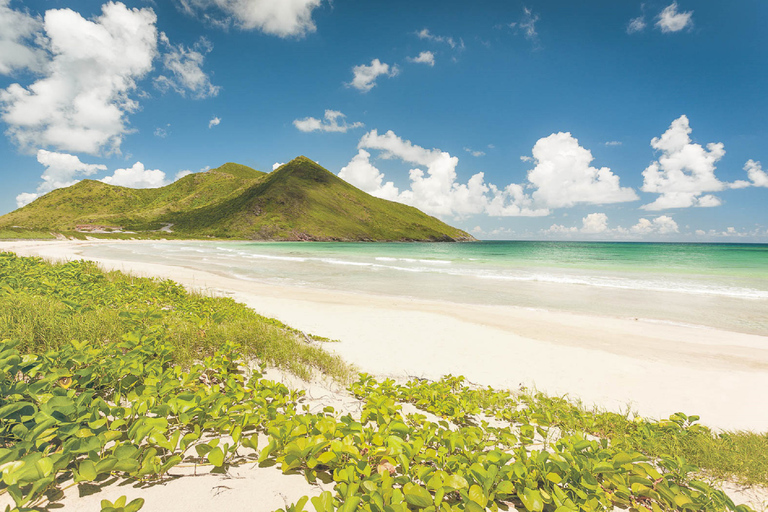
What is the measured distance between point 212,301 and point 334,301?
6091mm

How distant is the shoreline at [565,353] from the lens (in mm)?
6164

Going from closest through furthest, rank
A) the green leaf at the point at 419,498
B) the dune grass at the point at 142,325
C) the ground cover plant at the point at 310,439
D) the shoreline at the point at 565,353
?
the green leaf at the point at 419,498, the ground cover plant at the point at 310,439, the dune grass at the point at 142,325, the shoreline at the point at 565,353

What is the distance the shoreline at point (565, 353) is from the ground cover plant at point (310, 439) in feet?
5.70

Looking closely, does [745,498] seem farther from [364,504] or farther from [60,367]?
[60,367]

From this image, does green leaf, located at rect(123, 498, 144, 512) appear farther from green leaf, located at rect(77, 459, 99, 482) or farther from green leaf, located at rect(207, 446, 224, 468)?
green leaf, located at rect(207, 446, 224, 468)

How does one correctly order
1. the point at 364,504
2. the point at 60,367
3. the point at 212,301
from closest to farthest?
1. the point at 364,504
2. the point at 60,367
3. the point at 212,301

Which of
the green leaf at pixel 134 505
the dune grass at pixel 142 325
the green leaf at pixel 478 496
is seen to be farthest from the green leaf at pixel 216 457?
the dune grass at pixel 142 325

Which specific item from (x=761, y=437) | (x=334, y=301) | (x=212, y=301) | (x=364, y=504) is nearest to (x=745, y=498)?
(x=761, y=437)

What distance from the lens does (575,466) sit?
2.75 metres

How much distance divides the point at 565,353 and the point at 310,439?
317 inches

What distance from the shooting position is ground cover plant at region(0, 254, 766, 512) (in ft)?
7.77

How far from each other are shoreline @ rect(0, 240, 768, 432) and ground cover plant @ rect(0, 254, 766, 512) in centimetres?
174

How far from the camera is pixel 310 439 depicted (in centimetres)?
294

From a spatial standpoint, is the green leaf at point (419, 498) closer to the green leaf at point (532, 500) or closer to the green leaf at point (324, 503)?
the green leaf at point (324, 503)
